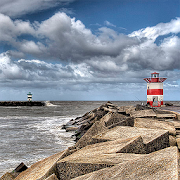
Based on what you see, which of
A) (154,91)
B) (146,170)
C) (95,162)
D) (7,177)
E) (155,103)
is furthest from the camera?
(154,91)

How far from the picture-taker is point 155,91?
17250mm

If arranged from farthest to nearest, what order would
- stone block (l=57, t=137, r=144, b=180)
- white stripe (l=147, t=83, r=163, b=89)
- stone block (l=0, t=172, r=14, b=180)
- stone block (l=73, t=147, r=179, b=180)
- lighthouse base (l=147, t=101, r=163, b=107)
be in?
white stripe (l=147, t=83, r=163, b=89) → lighthouse base (l=147, t=101, r=163, b=107) → stone block (l=0, t=172, r=14, b=180) → stone block (l=57, t=137, r=144, b=180) → stone block (l=73, t=147, r=179, b=180)

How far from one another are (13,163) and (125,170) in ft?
16.3

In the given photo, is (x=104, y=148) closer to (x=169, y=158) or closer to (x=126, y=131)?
(x=126, y=131)

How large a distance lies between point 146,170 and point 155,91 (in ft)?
52.6

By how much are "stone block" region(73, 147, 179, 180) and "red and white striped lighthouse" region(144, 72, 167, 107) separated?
1550cm

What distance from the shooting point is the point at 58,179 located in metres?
2.83

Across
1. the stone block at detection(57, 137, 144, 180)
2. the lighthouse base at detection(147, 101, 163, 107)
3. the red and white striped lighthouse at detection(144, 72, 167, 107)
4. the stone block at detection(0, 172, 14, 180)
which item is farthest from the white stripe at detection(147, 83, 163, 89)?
the stone block at detection(0, 172, 14, 180)

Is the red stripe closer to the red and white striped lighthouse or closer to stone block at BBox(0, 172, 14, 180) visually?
the red and white striped lighthouse

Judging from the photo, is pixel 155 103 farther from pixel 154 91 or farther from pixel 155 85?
pixel 155 85

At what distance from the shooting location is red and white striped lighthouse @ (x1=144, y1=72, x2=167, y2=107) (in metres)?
17.1

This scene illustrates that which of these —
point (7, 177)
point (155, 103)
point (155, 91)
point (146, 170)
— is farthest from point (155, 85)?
point (146, 170)

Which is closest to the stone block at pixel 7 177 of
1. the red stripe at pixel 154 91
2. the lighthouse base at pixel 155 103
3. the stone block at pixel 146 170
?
the stone block at pixel 146 170

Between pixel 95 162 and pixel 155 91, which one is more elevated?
pixel 155 91
